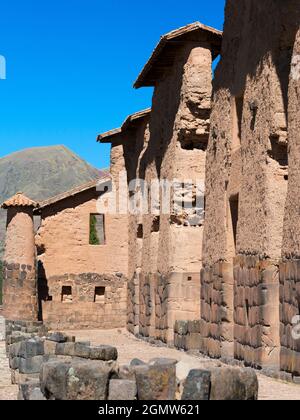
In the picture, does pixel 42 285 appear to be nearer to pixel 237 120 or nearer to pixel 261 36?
pixel 237 120

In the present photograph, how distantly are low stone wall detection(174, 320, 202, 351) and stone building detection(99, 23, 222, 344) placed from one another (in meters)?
0.84

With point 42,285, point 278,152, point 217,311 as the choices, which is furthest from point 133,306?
point 278,152

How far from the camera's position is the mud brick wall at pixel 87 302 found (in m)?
25.9

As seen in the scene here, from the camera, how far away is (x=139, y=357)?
15539 mm

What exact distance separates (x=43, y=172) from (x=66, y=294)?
74346 mm

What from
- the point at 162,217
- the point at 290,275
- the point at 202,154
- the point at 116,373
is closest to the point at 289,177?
the point at 290,275

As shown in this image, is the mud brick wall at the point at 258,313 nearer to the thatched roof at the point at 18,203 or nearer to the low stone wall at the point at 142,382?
the low stone wall at the point at 142,382

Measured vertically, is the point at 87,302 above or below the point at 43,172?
below

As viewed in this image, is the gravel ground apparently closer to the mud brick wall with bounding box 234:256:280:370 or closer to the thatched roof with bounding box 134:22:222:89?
the mud brick wall with bounding box 234:256:280:370

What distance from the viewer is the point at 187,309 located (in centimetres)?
1855

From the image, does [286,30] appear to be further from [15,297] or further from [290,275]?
[15,297]

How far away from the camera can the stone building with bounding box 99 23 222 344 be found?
1827cm

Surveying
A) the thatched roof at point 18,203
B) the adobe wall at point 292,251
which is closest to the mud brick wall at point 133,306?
the thatched roof at point 18,203
